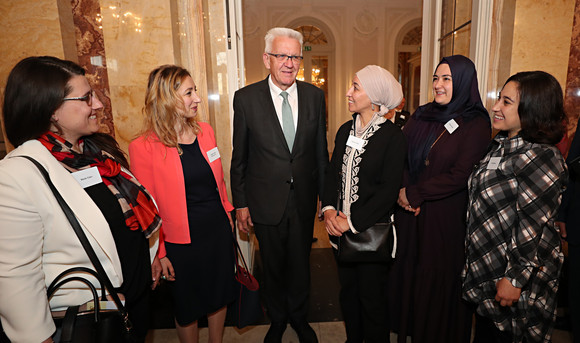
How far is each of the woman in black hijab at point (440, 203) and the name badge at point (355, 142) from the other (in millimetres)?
394

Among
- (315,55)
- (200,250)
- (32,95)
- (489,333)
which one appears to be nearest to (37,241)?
(32,95)

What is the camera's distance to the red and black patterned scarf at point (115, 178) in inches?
45.6

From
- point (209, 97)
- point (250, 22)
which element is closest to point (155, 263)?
point (209, 97)

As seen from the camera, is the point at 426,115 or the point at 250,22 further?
the point at 250,22

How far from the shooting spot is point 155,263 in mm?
1590

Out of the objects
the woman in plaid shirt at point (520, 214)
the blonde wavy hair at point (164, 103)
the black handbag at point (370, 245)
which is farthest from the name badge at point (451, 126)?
the blonde wavy hair at point (164, 103)

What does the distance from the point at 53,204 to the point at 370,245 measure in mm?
1442

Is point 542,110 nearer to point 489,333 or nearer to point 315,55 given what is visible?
point 489,333

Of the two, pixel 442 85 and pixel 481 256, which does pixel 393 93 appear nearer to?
pixel 442 85

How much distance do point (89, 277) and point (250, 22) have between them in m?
9.32

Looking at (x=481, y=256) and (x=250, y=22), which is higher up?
(x=250, y=22)

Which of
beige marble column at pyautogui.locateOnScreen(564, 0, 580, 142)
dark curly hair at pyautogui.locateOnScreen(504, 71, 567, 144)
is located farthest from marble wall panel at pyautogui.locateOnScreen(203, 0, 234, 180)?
beige marble column at pyautogui.locateOnScreen(564, 0, 580, 142)

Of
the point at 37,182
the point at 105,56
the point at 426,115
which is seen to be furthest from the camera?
the point at 105,56

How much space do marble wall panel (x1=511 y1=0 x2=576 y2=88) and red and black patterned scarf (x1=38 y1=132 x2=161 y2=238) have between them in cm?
283
